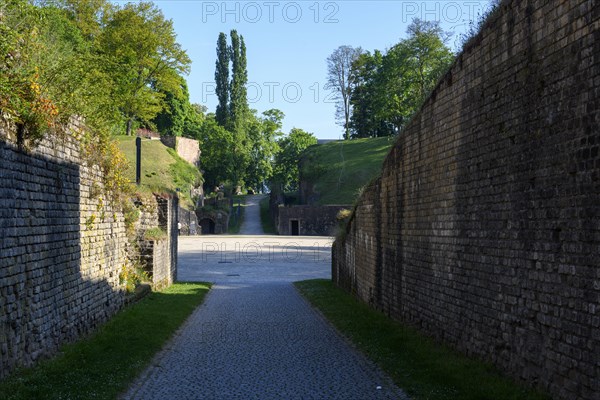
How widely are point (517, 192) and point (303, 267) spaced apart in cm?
2259

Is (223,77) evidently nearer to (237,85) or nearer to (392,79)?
(237,85)

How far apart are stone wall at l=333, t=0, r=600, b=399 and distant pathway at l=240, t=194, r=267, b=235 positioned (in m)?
54.3

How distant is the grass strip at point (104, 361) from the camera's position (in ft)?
22.2

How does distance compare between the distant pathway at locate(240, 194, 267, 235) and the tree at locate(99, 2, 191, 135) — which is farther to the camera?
the distant pathway at locate(240, 194, 267, 235)

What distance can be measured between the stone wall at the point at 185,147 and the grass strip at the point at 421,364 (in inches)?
2179

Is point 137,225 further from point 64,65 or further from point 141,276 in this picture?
point 64,65

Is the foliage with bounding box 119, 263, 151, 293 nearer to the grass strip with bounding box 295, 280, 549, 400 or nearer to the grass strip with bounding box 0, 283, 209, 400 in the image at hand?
the grass strip with bounding box 0, 283, 209, 400

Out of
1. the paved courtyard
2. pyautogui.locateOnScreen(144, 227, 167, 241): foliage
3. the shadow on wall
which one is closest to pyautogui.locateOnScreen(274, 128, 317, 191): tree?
pyautogui.locateOnScreen(144, 227, 167, 241): foliage

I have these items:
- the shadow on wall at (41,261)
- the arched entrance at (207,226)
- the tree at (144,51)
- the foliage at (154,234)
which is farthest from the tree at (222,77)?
the shadow on wall at (41,261)

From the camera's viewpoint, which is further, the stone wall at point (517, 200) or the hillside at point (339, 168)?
the hillside at point (339, 168)

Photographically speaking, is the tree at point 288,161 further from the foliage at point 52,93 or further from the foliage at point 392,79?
the foliage at point 52,93

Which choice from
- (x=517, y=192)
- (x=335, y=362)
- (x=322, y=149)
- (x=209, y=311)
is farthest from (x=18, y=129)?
(x=322, y=149)

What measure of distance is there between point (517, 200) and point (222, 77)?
72.5 meters

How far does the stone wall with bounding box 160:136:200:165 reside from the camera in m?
67.1
